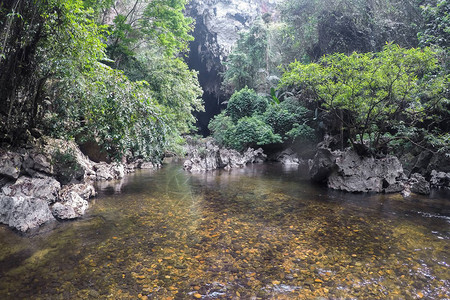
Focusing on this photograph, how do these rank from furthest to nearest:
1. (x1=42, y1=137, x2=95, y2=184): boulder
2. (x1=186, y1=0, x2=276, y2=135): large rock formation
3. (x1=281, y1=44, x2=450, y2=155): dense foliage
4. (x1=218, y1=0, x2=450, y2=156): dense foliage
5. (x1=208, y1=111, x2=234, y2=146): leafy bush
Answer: (x1=186, y1=0, x2=276, y2=135): large rock formation, (x1=208, y1=111, x2=234, y2=146): leafy bush, (x1=218, y1=0, x2=450, y2=156): dense foliage, (x1=281, y1=44, x2=450, y2=155): dense foliage, (x1=42, y1=137, x2=95, y2=184): boulder

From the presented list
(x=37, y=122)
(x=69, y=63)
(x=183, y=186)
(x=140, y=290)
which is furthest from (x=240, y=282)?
(x=37, y=122)

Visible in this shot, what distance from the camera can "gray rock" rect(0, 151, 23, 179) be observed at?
6039 mm

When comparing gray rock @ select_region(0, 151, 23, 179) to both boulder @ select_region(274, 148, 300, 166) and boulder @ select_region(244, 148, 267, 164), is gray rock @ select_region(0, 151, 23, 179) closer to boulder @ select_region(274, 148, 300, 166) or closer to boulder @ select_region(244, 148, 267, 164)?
boulder @ select_region(244, 148, 267, 164)

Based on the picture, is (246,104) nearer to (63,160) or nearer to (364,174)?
(364,174)

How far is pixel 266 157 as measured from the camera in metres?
22.9

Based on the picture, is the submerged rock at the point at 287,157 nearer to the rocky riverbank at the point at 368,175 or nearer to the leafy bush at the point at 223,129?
the leafy bush at the point at 223,129

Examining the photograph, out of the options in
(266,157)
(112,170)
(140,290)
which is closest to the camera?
(140,290)

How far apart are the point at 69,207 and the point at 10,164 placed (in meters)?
2.19

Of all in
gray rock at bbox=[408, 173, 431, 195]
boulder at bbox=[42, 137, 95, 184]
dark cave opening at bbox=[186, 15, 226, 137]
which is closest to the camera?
boulder at bbox=[42, 137, 95, 184]

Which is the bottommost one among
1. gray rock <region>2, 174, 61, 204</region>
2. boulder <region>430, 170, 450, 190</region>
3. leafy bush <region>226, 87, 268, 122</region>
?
gray rock <region>2, 174, 61, 204</region>

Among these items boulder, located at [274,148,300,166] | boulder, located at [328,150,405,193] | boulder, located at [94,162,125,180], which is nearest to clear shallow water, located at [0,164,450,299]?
boulder, located at [328,150,405,193]

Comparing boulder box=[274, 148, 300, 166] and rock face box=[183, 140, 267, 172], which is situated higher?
boulder box=[274, 148, 300, 166]

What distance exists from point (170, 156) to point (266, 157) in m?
10.1

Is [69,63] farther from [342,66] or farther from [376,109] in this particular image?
[376,109]
